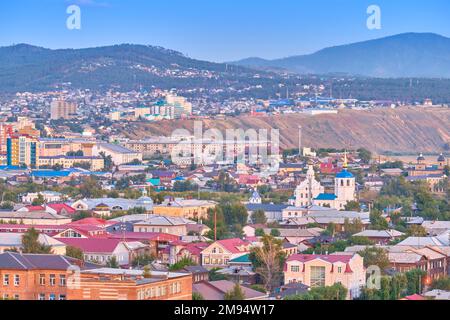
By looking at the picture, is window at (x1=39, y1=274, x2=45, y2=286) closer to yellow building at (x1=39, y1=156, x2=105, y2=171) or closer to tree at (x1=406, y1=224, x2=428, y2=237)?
tree at (x1=406, y1=224, x2=428, y2=237)

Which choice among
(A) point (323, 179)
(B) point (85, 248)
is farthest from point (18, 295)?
(A) point (323, 179)

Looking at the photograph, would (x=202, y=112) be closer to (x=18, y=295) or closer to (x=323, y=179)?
(x=323, y=179)

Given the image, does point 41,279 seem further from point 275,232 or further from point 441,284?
point 275,232

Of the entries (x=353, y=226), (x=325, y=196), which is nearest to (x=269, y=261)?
(x=353, y=226)

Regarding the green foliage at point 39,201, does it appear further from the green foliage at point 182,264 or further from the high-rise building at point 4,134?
the high-rise building at point 4,134

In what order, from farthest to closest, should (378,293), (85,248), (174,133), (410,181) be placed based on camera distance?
(174,133), (410,181), (85,248), (378,293)
